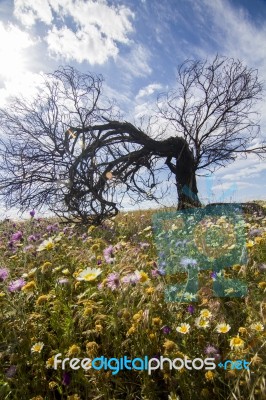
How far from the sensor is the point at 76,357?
230cm

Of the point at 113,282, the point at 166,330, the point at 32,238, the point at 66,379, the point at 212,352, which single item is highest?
the point at 32,238

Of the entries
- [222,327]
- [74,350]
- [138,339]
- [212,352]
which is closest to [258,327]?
[222,327]

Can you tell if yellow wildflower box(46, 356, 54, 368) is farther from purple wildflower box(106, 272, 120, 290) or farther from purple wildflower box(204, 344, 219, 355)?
purple wildflower box(204, 344, 219, 355)

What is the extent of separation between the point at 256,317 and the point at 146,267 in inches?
57.0

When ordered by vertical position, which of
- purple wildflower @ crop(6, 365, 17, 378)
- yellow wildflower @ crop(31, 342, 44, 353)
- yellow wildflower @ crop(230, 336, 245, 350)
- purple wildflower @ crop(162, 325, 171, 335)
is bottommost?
purple wildflower @ crop(6, 365, 17, 378)

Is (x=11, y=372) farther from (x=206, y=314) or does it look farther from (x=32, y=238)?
(x=32, y=238)

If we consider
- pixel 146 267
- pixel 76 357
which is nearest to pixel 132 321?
pixel 76 357

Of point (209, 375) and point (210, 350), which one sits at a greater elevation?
point (210, 350)

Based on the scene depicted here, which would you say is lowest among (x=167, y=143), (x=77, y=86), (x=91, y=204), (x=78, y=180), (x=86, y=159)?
(x=91, y=204)

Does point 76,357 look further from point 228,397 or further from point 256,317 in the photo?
point 256,317

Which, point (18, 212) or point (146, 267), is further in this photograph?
point (18, 212)

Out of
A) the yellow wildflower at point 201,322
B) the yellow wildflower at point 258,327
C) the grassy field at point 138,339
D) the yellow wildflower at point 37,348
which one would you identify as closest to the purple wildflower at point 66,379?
the grassy field at point 138,339

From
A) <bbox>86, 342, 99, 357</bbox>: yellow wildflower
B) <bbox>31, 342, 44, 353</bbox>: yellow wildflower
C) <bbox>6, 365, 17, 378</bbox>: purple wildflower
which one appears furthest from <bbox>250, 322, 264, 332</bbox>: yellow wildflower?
<bbox>6, 365, 17, 378</bbox>: purple wildflower

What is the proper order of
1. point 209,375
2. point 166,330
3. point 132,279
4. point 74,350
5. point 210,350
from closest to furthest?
point 209,375
point 210,350
point 74,350
point 166,330
point 132,279
